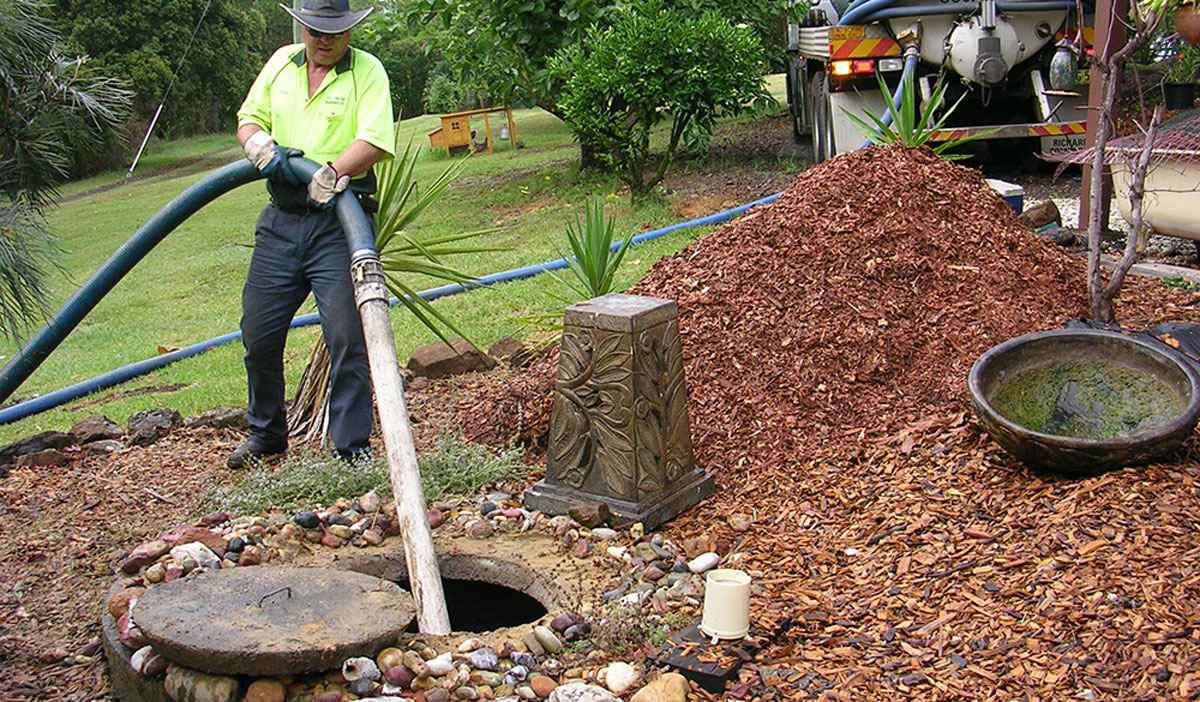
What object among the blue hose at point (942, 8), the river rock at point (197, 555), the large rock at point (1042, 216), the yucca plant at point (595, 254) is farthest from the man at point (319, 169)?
the blue hose at point (942, 8)

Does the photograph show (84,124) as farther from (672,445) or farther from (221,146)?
(221,146)

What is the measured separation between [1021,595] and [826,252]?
2320 mm

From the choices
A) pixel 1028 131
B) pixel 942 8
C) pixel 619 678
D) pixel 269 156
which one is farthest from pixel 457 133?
pixel 619 678

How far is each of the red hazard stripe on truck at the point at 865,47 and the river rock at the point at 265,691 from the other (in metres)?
7.00

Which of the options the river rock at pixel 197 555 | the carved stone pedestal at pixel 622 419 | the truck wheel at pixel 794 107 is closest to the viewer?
the river rock at pixel 197 555

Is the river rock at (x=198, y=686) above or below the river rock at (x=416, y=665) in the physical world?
above

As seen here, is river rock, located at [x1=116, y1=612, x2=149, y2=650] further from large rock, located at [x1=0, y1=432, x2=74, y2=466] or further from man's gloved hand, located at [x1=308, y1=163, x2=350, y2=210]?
large rock, located at [x1=0, y1=432, x2=74, y2=466]

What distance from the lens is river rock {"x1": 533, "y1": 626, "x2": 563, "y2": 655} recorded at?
11.3ft

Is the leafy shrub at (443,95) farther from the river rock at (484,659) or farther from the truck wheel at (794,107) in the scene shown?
the river rock at (484,659)

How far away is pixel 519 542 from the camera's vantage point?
13.9 ft

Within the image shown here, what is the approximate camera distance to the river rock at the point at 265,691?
3121mm

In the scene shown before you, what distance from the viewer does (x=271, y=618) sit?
10.8 ft

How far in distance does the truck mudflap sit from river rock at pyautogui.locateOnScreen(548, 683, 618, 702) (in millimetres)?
5819

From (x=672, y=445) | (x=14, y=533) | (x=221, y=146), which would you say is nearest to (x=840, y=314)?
(x=672, y=445)
